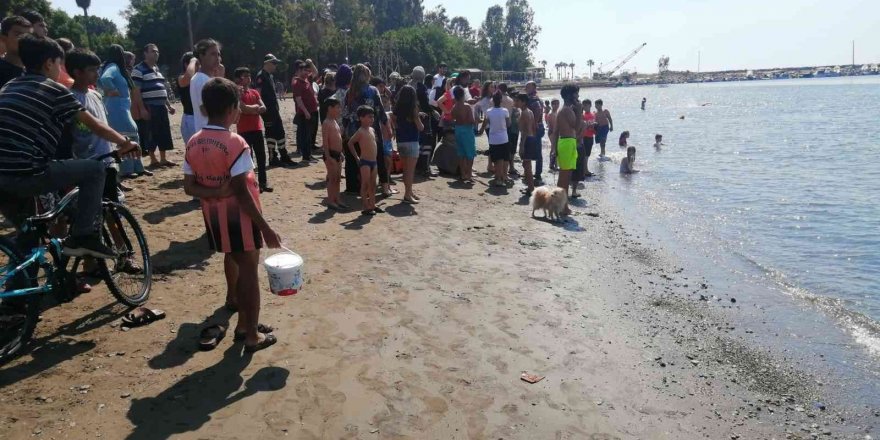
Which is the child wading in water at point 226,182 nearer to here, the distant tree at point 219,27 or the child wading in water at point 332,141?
the child wading in water at point 332,141

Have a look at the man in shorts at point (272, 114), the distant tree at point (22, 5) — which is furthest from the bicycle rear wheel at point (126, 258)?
the distant tree at point (22, 5)

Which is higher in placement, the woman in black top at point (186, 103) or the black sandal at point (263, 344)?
the woman in black top at point (186, 103)

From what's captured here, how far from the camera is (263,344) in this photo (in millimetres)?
4535

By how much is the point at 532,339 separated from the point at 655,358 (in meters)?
1.09

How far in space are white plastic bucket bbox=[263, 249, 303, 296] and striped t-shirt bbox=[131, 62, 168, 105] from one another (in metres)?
6.48

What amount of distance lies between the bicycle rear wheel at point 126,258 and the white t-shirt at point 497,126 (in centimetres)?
787

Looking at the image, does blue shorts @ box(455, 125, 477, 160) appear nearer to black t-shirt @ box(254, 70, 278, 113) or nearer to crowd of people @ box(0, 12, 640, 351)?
crowd of people @ box(0, 12, 640, 351)

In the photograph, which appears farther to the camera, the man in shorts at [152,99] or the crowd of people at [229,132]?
the man in shorts at [152,99]

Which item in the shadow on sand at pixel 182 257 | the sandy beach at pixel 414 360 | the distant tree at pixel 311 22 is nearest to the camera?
the sandy beach at pixel 414 360

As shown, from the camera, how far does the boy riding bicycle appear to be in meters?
3.96

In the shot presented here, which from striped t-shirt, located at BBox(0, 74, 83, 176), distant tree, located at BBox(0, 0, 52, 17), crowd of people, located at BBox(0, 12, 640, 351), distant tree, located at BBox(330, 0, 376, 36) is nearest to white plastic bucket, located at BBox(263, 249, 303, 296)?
crowd of people, located at BBox(0, 12, 640, 351)

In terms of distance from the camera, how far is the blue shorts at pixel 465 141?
11797mm

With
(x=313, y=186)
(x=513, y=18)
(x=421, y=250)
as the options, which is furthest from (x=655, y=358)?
(x=513, y=18)

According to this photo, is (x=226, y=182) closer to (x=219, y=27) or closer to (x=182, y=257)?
(x=182, y=257)
